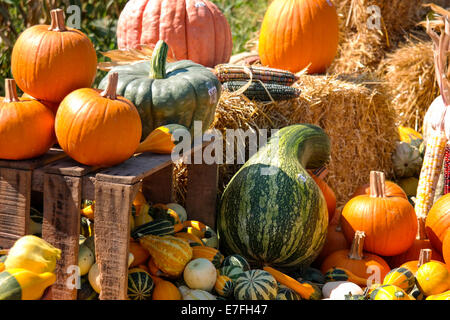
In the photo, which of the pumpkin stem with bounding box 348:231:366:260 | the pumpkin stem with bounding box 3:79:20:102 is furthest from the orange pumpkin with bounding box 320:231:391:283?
the pumpkin stem with bounding box 3:79:20:102

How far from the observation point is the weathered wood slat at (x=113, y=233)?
1.87 metres

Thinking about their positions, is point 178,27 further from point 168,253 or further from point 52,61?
point 168,253

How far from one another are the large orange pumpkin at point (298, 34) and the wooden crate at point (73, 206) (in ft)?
7.28

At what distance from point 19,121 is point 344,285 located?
61.2 inches

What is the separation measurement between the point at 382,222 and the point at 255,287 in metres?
0.95

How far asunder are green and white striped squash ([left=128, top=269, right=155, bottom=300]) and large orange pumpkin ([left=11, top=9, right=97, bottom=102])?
801mm

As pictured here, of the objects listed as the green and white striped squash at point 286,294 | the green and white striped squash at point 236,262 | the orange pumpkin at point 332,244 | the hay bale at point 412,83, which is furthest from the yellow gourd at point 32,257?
the hay bale at point 412,83

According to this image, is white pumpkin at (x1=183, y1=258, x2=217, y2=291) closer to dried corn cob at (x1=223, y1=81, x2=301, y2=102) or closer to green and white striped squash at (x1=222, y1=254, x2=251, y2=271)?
green and white striped squash at (x1=222, y1=254, x2=251, y2=271)

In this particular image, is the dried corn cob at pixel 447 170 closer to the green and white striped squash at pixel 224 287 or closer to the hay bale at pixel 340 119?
the hay bale at pixel 340 119

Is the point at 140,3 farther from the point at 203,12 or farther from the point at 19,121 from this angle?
the point at 19,121

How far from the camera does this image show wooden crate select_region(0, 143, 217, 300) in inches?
74.1

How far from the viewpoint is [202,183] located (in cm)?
288

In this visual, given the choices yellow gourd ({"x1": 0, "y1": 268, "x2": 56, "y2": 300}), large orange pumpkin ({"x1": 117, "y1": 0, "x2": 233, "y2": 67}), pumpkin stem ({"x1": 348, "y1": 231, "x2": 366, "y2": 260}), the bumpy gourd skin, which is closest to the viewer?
yellow gourd ({"x1": 0, "y1": 268, "x2": 56, "y2": 300})

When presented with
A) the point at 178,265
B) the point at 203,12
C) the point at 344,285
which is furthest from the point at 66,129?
the point at 203,12
